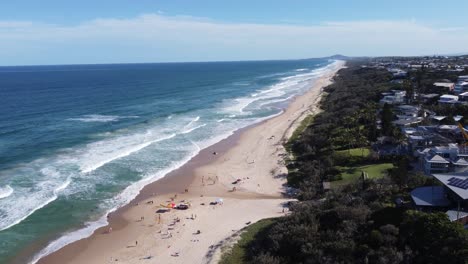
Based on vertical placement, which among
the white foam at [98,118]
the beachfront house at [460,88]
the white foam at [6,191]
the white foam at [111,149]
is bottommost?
the white foam at [6,191]

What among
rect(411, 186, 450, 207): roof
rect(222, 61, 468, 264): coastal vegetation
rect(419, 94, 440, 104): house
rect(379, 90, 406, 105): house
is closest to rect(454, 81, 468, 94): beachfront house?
rect(419, 94, 440, 104): house

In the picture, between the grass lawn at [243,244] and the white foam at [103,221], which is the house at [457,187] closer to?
the grass lawn at [243,244]

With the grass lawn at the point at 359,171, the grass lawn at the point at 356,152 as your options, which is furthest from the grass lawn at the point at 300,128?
the grass lawn at the point at 359,171

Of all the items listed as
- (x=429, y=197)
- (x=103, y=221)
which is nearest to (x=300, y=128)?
(x=429, y=197)

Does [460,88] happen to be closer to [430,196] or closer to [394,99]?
[394,99]

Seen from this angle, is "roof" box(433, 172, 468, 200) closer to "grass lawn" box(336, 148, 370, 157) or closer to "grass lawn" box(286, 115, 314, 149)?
"grass lawn" box(336, 148, 370, 157)

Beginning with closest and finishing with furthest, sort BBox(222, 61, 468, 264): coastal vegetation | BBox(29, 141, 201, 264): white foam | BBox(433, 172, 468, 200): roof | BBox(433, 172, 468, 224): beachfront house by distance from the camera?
1. BBox(222, 61, 468, 264): coastal vegetation
2. BBox(433, 172, 468, 224): beachfront house
3. BBox(433, 172, 468, 200): roof
4. BBox(29, 141, 201, 264): white foam

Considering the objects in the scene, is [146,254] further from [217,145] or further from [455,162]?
[217,145]

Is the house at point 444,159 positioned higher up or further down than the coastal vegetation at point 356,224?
higher up
